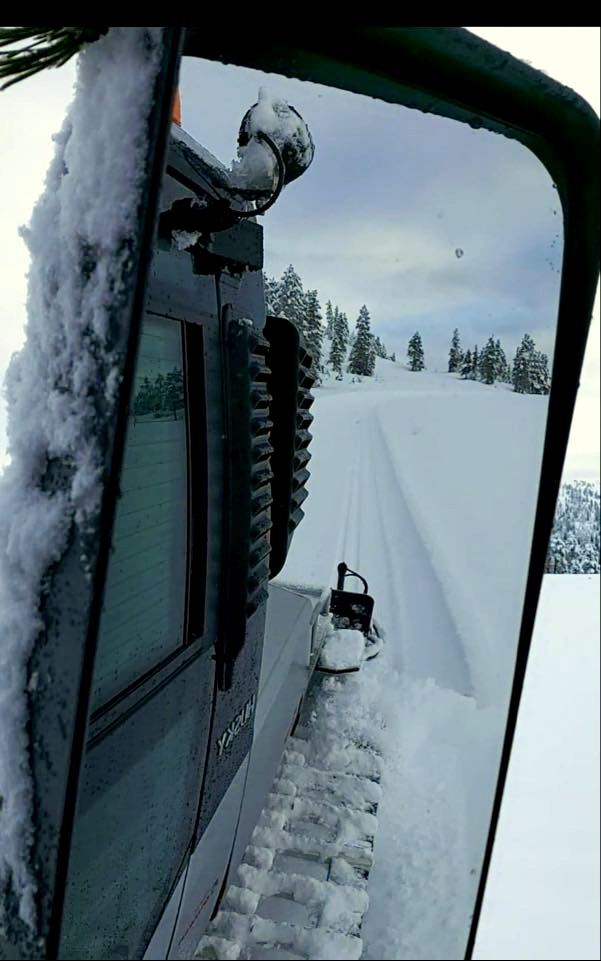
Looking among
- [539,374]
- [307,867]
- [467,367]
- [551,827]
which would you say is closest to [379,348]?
[467,367]

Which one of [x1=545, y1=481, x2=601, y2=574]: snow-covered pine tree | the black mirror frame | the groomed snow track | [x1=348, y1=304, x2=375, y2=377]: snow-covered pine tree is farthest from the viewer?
[x1=545, y1=481, x2=601, y2=574]: snow-covered pine tree

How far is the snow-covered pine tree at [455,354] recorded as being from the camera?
3.43 feet

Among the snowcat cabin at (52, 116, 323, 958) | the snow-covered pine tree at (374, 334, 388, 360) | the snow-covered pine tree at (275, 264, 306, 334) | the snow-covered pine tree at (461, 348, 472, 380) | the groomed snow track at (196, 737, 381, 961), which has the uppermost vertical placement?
the snow-covered pine tree at (275, 264, 306, 334)

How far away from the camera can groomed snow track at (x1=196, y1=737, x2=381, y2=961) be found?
2.66ft

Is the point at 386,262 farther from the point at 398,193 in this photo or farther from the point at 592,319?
the point at 592,319

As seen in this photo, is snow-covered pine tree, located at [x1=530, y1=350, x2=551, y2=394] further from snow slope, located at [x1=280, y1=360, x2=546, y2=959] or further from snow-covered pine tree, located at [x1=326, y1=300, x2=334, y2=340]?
snow-covered pine tree, located at [x1=326, y1=300, x2=334, y2=340]

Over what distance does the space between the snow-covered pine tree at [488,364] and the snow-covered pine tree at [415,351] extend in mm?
98

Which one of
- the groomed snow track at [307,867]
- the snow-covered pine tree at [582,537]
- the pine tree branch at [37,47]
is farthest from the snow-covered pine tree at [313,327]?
the snow-covered pine tree at [582,537]

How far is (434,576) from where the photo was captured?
45.0 inches

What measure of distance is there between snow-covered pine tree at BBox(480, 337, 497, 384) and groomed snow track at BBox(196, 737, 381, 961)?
0.59 m

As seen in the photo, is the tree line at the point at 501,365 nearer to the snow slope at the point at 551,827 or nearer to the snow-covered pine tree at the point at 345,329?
the snow-covered pine tree at the point at 345,329

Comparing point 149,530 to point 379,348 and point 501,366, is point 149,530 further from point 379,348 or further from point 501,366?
point 501,366

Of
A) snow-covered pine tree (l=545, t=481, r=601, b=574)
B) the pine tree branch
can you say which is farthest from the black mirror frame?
snow-covered pine tree (l=545, t=481, r=601, b=574)

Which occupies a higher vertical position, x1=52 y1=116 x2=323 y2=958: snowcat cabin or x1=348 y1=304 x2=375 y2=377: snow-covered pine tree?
x1=348 y1=304 x2=375 y2=377: snow-covered pine tree
